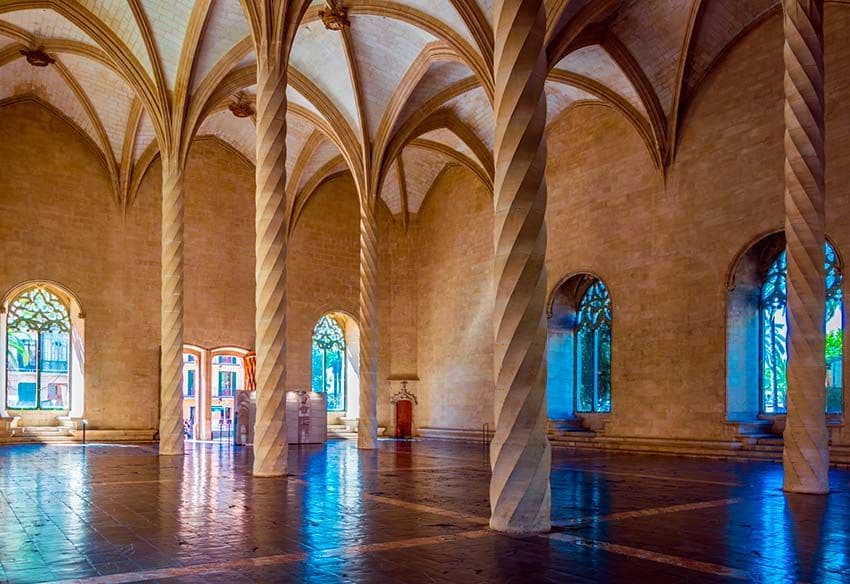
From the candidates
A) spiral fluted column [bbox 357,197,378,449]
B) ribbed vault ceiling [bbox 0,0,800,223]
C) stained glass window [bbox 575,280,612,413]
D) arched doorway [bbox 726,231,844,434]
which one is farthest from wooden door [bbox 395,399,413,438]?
arched doorway [bbox 726,231,844,434]

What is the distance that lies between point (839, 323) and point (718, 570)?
12.0 meters

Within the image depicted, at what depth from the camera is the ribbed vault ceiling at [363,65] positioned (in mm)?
17203

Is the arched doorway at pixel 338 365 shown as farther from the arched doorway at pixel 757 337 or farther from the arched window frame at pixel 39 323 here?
the arched doorway at pixel 757 337

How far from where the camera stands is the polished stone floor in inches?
212

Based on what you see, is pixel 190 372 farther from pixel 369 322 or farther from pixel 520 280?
pixel 520 280

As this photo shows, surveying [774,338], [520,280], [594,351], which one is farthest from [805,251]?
[594,351]

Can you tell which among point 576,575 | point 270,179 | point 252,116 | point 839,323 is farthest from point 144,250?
point 576,575

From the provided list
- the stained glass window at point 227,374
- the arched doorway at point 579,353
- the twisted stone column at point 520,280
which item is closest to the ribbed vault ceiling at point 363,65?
the arched doorway at point 579,353

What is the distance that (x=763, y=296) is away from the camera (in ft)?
58.0

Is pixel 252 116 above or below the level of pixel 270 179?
above

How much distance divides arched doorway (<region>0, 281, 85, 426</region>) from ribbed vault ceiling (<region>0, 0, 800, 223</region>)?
174 inches

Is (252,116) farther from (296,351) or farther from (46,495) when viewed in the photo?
(46,495)

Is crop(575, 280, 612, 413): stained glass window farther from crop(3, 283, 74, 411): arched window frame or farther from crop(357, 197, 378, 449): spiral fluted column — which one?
crop(3, 283, 74, 411): arched window frame

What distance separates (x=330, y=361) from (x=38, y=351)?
376 inches
